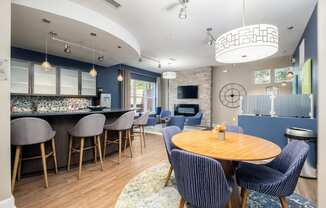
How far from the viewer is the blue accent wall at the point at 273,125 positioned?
2.85m

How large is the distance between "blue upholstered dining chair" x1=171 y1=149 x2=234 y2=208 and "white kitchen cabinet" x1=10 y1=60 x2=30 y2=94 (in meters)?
4.59

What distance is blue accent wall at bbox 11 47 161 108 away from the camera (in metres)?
4.22

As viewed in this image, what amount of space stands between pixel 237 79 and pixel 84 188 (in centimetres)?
677

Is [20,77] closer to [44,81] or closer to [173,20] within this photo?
[44,81]

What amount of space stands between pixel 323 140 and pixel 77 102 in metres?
5.93

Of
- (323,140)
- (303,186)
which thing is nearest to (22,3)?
(323,140)

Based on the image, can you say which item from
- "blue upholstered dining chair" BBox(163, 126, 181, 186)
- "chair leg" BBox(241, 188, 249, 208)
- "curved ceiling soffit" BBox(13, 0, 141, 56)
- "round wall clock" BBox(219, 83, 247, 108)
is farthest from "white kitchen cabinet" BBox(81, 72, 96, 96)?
"round wall clock" BBox(219, 83, 247, 108)

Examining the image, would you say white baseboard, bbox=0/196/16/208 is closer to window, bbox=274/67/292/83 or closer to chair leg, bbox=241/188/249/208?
chair leg, bbox=241/188/249/208

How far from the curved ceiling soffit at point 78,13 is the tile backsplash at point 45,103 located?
288cm

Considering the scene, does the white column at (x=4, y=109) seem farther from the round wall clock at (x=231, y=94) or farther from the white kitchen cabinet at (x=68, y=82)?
the round wall clock at (x=231, y=94)

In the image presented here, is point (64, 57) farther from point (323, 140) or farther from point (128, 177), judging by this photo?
point (323, 140)

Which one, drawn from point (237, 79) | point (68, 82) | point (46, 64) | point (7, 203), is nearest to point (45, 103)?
point (68, 82)

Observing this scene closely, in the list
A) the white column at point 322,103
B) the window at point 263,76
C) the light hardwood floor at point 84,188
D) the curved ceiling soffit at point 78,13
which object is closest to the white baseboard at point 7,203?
the light hardwood floor at point 84,188

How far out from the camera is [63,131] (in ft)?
8.80
